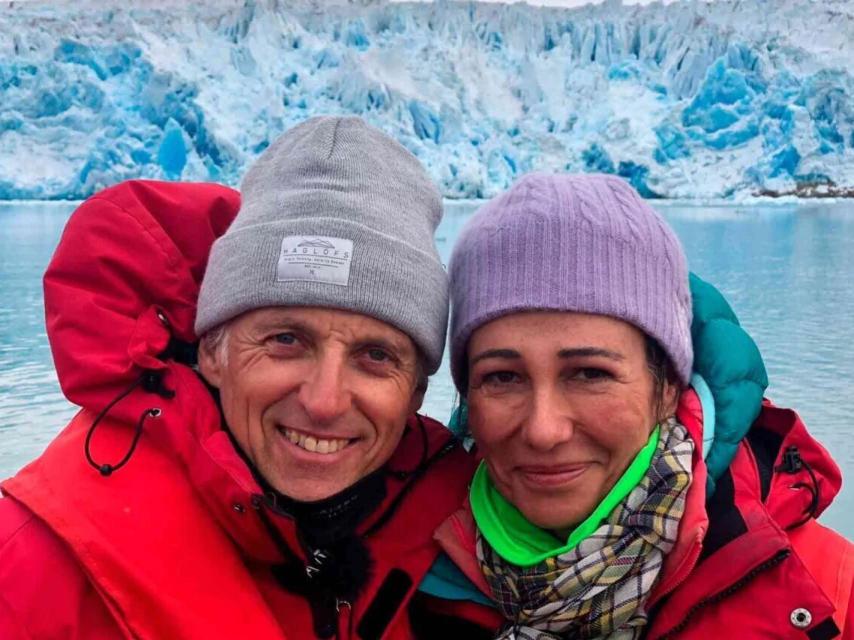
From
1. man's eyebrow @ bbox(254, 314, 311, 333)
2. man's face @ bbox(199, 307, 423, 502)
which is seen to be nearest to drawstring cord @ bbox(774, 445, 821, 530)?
man's face @ bbox(199, 307, 423, 502)

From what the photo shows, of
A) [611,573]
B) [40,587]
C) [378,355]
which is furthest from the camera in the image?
[378,355]

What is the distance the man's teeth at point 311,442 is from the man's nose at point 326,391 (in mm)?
28

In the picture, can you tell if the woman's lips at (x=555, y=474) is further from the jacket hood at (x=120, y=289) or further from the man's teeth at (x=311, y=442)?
the jacket hood at (x=120, y=289)

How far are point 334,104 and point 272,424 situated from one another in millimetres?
16466

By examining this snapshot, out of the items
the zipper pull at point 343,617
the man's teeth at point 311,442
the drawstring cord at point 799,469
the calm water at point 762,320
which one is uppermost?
the drawstring cord at point 799,469

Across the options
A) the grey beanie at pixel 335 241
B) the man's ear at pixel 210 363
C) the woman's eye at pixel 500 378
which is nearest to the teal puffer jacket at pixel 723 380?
the woman's eye at pixel 500 378

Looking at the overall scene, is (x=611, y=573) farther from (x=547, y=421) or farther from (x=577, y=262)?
(x=577, y=262)

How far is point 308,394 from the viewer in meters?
0.95

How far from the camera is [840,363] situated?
411cm

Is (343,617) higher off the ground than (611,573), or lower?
lower

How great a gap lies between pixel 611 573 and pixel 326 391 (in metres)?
0.38

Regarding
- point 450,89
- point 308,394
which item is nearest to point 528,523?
point 308,394

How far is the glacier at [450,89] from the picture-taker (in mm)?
15422

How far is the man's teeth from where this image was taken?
37.8 inches
